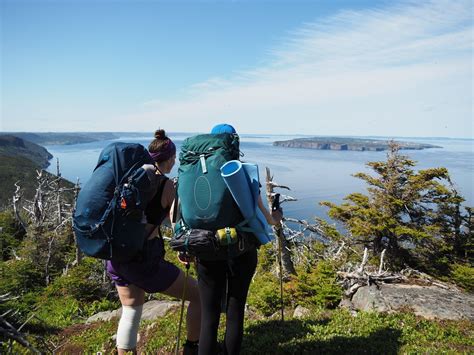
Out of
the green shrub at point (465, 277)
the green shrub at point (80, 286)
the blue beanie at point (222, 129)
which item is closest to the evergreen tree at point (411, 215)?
the green shrub at point (465, 277)

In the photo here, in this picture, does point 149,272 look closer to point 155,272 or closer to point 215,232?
point 155,272

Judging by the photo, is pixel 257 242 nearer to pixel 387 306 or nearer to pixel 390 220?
pixel 387 306

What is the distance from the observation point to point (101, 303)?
39.9 feet

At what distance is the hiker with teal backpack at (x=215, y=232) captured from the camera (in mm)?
2918

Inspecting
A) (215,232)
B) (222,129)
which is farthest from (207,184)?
(222,129)

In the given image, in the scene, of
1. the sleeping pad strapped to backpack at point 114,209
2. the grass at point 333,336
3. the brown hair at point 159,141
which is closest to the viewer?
the sleeping pad strapped to backpack at point 114,209

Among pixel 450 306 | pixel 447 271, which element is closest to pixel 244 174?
pixel 450 306

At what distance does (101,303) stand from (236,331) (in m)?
10.6

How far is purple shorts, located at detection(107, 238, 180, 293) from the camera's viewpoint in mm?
3176

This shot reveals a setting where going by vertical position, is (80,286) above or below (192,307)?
below

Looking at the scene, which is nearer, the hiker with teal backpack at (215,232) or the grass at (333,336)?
the hiker with teal backpack at (215,232)

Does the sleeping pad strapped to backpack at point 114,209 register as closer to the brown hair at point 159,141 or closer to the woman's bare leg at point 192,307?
the brown hair at point 159,141

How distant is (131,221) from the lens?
298 cm

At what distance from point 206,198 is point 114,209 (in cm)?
78
